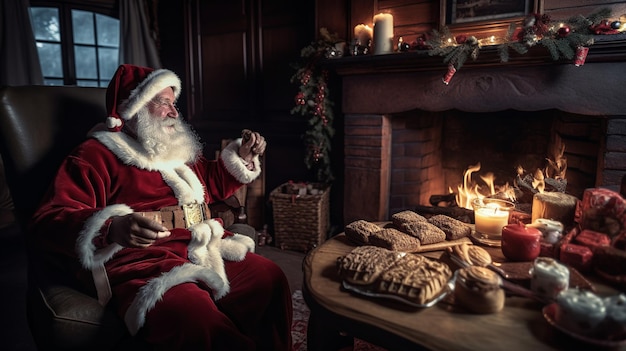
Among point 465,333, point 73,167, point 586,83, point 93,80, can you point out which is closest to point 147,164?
point 73,167

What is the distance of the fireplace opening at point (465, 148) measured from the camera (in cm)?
278

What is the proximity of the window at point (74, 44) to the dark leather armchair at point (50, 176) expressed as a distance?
2.69 meters

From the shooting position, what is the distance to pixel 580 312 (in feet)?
2.58

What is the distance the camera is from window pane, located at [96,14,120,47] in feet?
13.4

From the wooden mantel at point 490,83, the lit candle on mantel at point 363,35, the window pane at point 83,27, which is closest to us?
the wooden mantel at point 490,83

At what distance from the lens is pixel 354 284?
3.33 feet

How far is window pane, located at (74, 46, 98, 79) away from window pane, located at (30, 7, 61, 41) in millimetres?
207

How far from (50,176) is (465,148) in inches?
Result: 104

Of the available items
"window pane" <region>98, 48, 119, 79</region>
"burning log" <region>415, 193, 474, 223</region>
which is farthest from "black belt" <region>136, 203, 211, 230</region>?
"window pane" <region>98, 48, 119, 79</region>

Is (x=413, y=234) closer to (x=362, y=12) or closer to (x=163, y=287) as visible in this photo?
(x=163, y=287)

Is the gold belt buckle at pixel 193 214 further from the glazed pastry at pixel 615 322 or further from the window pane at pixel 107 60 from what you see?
the window pane at pixel 107 60

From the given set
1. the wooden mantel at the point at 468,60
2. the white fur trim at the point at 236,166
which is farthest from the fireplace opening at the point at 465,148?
the white fur trim at the point at 236,166

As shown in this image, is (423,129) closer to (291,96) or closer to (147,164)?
(291,96)

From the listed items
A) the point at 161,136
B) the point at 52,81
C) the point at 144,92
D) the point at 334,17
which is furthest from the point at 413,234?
the point at 52,81
